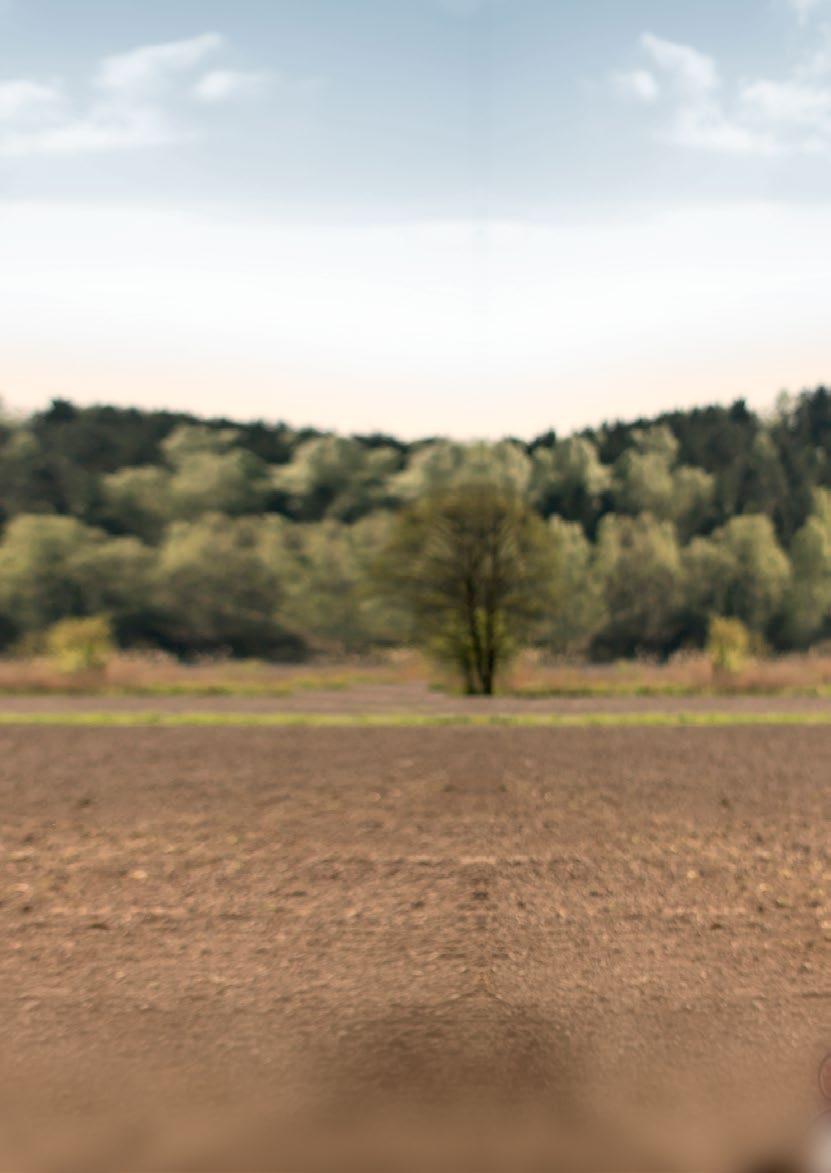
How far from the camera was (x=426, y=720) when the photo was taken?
16500 mm

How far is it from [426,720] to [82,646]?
1211 centimetres

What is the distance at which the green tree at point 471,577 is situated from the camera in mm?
22078

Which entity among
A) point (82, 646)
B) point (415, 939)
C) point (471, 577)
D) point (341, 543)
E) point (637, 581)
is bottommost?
point (415, 939)

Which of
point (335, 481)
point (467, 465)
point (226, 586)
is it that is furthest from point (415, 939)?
point (335, 481)

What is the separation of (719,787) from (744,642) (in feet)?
49.8

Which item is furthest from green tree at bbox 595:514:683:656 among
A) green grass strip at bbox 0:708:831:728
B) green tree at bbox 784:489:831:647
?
green grass strip at bbox 0:708:831:728

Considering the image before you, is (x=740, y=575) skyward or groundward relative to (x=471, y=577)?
groundward

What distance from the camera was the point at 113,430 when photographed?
190 ft

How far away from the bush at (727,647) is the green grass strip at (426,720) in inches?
259

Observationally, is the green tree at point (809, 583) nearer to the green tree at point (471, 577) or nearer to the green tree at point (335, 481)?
the green tree at point (335, 481)

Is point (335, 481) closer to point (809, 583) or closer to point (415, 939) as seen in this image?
point (809, 583)

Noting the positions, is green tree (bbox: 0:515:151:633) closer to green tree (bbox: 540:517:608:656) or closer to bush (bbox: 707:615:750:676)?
green tree (bbox: 540:517:608:656)

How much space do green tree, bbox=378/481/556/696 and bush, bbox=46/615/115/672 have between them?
7985 mm

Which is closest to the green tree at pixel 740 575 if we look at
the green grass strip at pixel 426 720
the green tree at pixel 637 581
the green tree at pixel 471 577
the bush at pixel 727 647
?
the green tree at pixel 637 581
